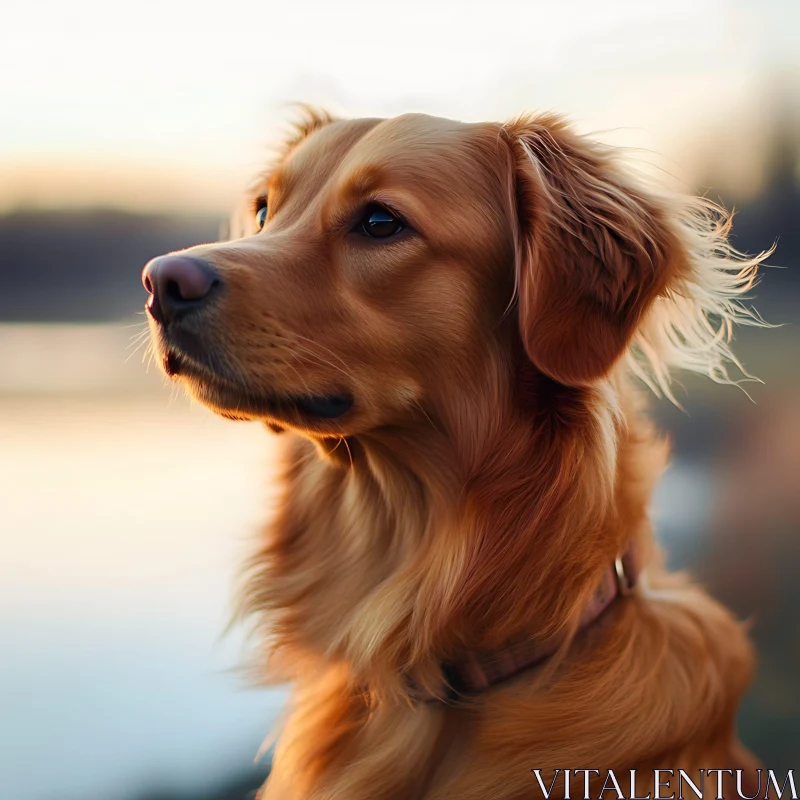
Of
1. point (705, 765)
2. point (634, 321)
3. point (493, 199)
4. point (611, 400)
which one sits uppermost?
point (493, 199)

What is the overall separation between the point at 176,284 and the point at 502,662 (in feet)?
4.14

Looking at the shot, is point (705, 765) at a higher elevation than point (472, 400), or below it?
below

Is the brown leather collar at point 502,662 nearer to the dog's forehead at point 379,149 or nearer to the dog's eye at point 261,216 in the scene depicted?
the dog's forehead at point 379,149

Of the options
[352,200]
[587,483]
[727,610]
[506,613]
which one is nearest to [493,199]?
[352,200]

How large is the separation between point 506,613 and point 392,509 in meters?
0.48

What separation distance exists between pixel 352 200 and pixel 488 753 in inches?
58.7

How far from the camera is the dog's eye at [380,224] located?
6.93ft

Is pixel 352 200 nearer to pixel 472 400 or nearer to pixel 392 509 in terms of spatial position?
pixel 472 400

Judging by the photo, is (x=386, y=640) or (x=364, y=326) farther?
(x=386, y=640)

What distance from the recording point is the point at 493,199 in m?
2.26

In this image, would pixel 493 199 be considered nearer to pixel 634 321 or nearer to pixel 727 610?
pixel 634 321

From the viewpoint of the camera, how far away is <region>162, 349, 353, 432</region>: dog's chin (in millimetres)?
1976

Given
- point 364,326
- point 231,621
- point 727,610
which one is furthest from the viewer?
point 231,621

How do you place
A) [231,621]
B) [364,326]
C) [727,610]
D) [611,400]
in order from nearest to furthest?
1. [364,326]
2. [611,400]
3. [727,610]
4. [231,621]
